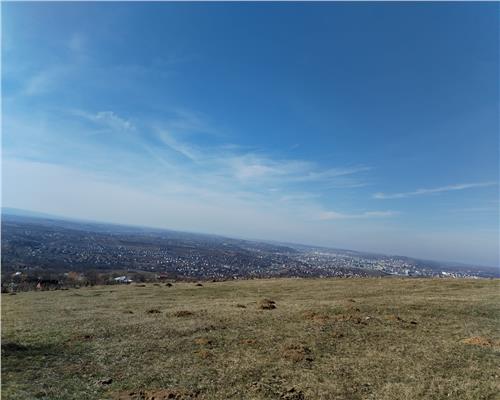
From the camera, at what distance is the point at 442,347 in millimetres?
19828

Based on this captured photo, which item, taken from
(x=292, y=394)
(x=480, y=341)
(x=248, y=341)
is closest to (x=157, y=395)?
(x=292, y=394)

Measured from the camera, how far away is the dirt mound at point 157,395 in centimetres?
1371

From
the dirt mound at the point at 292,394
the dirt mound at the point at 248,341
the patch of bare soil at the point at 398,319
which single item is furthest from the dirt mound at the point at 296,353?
the patch of bare soil at the point at 398,319

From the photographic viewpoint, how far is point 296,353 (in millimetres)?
18688

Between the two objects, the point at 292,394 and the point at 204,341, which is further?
the point at 204,341

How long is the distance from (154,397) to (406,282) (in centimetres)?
4055

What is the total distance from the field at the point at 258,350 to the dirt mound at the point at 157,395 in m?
0.04

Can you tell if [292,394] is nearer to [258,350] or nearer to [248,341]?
[258,350]

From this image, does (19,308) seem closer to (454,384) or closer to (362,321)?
(362,321)

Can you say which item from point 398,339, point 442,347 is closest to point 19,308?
point 398,339

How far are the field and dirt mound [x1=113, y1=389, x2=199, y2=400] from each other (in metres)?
0.04

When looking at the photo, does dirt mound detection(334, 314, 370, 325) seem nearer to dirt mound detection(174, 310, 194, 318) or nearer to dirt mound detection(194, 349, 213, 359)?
dirt mound detection(194, 349, 213, 359)

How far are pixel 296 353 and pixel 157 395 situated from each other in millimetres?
7628

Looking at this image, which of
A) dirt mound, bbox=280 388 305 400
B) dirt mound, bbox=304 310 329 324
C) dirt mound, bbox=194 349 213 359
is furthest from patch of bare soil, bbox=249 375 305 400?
dirt mound, bbox=304 310 329 324
